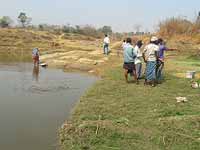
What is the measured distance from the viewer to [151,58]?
12.7 m

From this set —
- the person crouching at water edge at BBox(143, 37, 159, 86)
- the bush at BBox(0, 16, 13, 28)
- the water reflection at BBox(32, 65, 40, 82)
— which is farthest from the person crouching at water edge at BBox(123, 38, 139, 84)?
the bush at BBox(0, 16, 13, 28)

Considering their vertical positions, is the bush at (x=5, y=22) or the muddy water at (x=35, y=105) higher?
the bush at (x=5, y=22)

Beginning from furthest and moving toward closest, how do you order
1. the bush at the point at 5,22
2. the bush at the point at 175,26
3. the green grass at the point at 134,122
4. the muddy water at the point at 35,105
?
the bush at the point at 5,22 < the bush at the point at 175,26 < the muddy water at the point at 35,105 < the green grass at the point at 134,122

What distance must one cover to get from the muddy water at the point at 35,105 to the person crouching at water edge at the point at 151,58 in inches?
99.3

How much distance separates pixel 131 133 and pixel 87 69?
45.6ft

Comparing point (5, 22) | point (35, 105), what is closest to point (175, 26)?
point (35, 105)

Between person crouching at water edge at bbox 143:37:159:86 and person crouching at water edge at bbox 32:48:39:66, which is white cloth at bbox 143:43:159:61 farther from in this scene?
person crouching at water edge at bbox 32:48:39:66

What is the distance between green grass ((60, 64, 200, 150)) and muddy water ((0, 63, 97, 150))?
568 millimetres

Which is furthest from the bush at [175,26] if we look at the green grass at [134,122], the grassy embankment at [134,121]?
the green grass at [134,122]

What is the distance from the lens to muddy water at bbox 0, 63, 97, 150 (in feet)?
25.3

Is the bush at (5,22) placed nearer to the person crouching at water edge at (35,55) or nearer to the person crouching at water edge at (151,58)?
the person crouching at water edge at (35,55)

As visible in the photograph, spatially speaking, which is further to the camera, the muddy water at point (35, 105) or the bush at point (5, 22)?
the bush at point (5, 22)

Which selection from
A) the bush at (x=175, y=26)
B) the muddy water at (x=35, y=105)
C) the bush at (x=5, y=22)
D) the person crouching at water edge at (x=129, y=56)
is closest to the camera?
the muddy water at (x=35, y=105)

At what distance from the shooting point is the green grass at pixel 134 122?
22.9 ft
